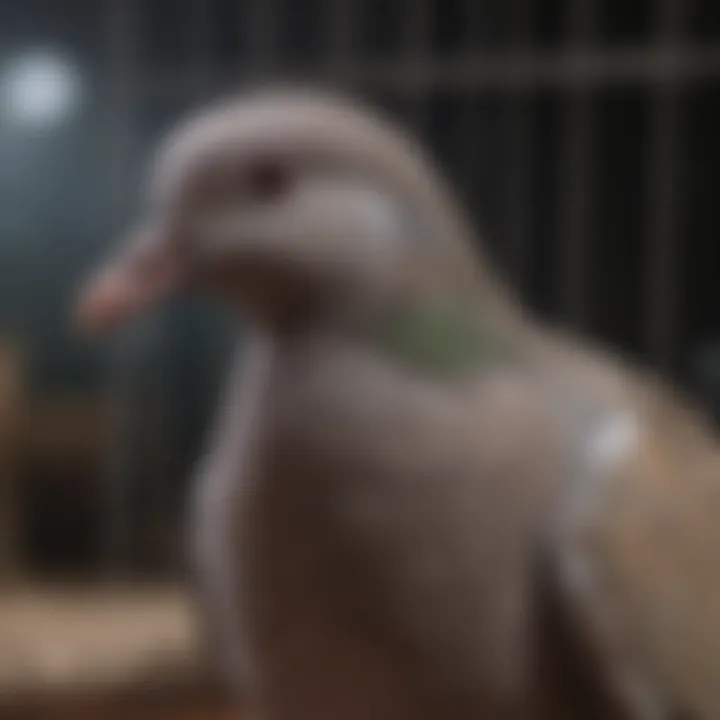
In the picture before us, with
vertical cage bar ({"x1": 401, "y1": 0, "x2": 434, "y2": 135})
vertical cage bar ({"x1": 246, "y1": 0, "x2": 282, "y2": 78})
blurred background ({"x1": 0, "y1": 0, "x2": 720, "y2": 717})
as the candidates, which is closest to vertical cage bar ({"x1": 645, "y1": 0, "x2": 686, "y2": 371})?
blurred background ({"x1": 0, "y1": 0, "x2": 720, "y2": 717})

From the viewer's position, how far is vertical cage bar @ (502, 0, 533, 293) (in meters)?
1.15

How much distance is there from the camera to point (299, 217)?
0.54 m

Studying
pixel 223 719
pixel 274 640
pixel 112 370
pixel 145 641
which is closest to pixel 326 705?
pixel 274 640

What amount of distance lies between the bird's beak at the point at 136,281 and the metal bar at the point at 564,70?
630 mm

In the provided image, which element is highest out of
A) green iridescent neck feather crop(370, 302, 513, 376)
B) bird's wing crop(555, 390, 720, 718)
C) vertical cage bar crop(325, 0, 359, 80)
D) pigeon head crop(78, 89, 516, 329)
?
vertical cage bar crop(325, 0, 359, 80)

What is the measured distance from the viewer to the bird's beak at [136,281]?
557 mm

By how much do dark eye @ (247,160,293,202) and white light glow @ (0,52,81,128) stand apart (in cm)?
60

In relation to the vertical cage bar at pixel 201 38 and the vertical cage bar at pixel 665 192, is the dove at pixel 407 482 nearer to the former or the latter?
the vertical cage bar at pixel 201 38

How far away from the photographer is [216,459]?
22.5 inches

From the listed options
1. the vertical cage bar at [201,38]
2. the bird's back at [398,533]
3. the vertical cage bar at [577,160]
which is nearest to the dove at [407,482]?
the bird's back at [398,533]

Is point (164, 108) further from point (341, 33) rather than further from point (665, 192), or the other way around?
point (665, 192)

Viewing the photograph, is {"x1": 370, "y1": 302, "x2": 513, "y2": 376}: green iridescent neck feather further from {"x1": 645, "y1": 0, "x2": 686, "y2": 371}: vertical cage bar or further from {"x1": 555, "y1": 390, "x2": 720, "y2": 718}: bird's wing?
{"x1": 645, "y1": 0, "x2": 686, "y2": 371}: vertical cage bar

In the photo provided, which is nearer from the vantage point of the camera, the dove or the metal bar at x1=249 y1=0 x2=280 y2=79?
the dove

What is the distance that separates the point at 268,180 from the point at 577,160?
70 cm
